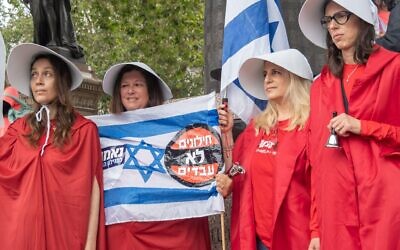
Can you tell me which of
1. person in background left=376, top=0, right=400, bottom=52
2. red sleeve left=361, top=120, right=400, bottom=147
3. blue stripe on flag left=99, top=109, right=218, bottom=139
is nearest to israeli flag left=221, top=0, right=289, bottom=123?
blue stripe on flag left=99, top=109, right=218, bottom=139

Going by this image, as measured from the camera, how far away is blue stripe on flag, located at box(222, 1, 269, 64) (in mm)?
5492

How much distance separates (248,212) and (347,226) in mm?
815

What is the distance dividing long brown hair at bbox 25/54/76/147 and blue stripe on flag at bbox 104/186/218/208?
548mm

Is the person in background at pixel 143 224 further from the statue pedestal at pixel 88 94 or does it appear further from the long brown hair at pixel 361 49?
the statue pedestal at pixel 88 94

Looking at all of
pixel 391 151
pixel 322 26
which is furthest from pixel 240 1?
pixel 391 151

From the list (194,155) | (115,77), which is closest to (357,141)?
(194,155)

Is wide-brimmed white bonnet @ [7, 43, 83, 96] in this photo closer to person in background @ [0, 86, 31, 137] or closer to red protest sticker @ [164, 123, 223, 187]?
red protest sticker @ [164, 123, 223, 187]

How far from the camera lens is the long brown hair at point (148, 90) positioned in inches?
203

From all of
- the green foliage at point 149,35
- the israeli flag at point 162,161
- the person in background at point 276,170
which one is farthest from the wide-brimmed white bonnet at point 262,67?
the green foliage at point 149,35

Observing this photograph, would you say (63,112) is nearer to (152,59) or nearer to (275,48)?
(275,48)

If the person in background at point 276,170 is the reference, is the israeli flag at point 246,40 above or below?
above

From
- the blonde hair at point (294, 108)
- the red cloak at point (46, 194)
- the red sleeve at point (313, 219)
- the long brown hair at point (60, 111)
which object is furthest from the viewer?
the long brown hair at point (60, 111)

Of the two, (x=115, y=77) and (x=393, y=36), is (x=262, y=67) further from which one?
(x=115, y=77)

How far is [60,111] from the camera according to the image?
4.72 metres
